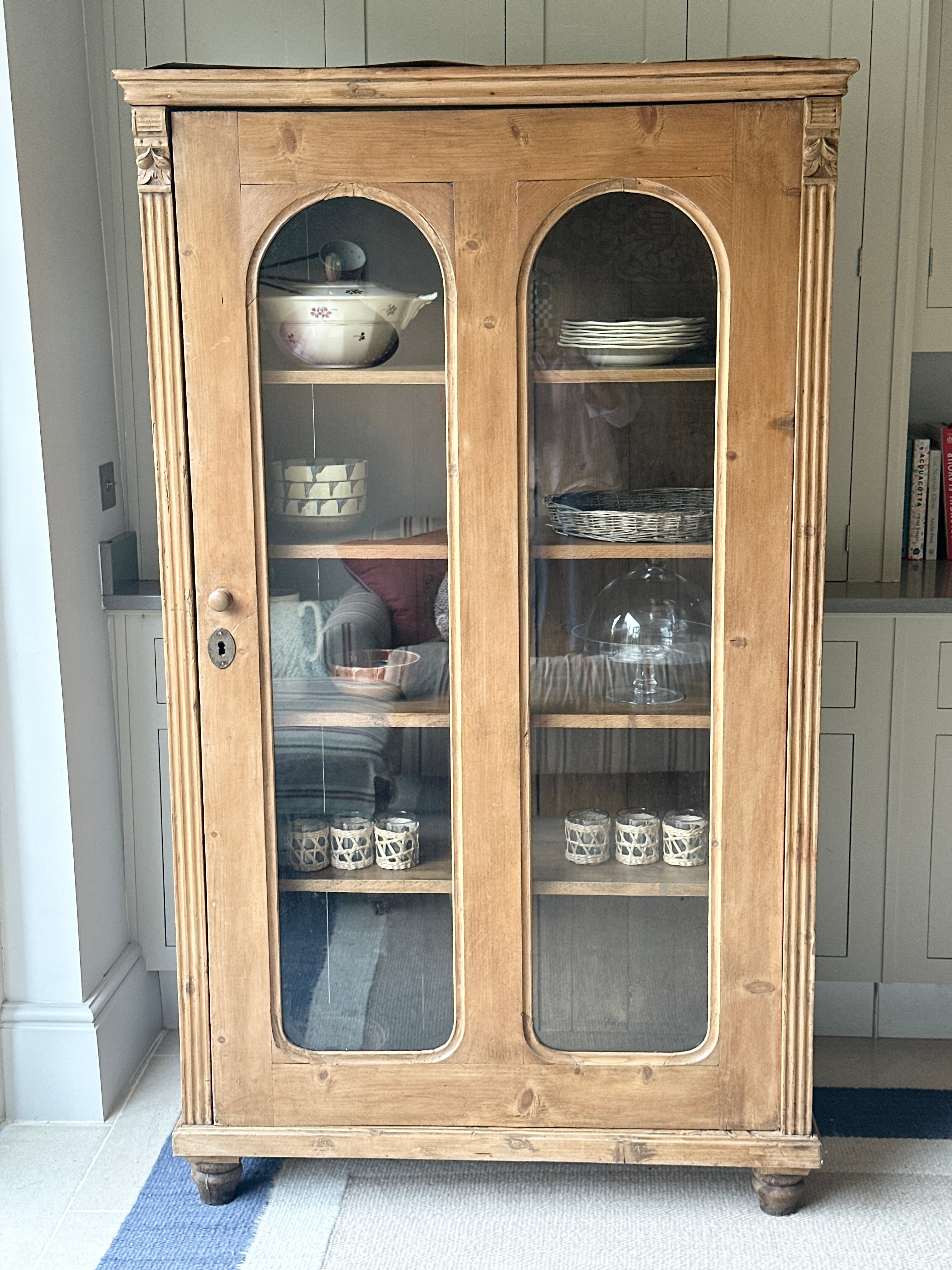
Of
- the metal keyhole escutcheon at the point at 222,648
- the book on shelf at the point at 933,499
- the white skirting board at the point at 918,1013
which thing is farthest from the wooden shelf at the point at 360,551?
the white skirting board at the point at 918,1013

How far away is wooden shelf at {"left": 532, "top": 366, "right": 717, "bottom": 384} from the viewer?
1.69m

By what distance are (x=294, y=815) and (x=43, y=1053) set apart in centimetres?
73

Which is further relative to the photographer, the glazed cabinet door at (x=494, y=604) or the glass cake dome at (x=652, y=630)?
the glass cake dome at (x=652, y=630)

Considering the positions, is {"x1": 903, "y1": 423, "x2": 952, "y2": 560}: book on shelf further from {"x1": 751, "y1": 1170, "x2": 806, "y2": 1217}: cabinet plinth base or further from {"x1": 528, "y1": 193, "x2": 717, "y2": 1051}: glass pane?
{"x1": 751, "y1": 1170, "x2": 806, "y2": 1217}: cabinet plinth base

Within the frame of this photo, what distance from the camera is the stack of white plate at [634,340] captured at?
1.68 m

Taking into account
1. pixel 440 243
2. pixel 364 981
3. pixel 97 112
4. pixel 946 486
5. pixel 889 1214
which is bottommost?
pixel 889 1214

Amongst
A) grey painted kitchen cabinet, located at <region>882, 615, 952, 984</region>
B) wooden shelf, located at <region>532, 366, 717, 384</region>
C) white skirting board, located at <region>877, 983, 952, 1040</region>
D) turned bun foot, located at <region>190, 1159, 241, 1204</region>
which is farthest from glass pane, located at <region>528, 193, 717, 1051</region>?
white skirting board, located at <region>877, 983, 952, 1040</region>

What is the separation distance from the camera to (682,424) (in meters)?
1.70

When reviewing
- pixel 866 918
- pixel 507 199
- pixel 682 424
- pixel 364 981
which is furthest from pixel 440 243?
pixel 866 918

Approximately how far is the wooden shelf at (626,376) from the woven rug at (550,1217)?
4.16 ft

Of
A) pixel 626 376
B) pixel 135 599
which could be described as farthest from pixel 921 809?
pixel 135 599

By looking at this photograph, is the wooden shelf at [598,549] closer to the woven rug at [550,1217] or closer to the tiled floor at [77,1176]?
the woven rug at [550,1217]

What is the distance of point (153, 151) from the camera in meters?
1.63

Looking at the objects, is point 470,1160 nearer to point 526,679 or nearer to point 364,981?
point 364,981
